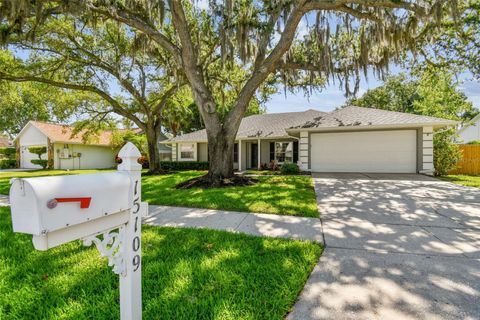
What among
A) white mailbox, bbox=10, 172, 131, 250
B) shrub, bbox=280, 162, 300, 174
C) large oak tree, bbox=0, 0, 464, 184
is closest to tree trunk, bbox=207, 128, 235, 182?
large oak tree, bbox=0, 0, 464, 184

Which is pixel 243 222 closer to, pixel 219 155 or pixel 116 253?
pixel 116 253

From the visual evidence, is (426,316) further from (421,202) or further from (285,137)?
(285,137)

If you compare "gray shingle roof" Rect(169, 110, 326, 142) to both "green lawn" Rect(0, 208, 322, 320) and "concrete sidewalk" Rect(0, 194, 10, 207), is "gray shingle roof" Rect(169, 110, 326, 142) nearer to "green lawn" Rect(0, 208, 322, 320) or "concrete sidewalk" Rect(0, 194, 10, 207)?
"concrete sidewalk" Rect(0, 194, 10, 207)

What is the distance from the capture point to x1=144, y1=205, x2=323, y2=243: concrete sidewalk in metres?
3.77

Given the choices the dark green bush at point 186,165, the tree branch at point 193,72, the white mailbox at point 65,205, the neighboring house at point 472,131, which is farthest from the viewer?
the neighboring house at point 472,131

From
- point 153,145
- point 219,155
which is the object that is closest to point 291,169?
point 219,155

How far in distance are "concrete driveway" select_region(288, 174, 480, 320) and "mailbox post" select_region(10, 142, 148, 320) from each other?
1308 millimetres

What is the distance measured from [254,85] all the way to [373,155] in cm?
821

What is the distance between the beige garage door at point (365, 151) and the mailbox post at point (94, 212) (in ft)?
42.8

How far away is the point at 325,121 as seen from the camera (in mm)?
13461

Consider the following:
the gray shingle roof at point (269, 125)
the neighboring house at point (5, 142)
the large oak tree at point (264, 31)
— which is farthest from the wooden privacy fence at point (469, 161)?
the neighboring house at point (5, 142)

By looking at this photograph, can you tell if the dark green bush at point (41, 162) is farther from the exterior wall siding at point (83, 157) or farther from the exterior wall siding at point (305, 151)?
the exterior wall siding at point (305, 151)

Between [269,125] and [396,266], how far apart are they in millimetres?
15873

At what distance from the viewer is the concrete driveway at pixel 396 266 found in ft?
6.50
